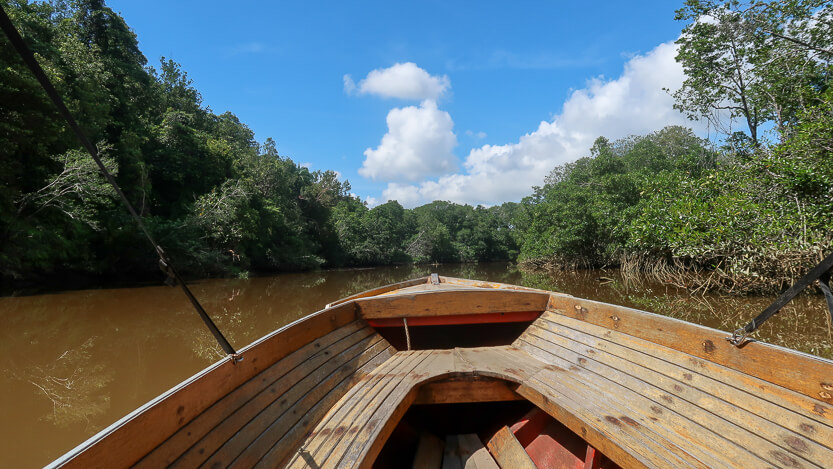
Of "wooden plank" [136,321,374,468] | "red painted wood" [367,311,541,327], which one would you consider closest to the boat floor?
"wooden plank" [136,321,374,468]

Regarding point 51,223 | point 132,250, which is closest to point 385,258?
point 132,250

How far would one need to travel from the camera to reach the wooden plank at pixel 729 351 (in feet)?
4.92

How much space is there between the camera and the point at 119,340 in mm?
5699

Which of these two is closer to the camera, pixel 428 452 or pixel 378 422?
pixel 378 422

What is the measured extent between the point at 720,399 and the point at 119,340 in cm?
766

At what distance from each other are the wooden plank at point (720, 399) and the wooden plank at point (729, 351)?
0.12 meters

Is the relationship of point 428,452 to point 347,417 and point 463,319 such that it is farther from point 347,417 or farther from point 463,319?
point 463,319

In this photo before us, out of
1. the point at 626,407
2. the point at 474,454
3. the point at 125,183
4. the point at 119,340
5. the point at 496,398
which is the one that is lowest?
the point at 119,340

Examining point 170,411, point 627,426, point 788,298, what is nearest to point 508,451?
point 627,426

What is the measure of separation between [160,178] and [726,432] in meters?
23.1

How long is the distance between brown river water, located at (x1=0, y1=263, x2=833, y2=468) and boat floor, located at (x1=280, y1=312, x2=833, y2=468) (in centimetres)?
272

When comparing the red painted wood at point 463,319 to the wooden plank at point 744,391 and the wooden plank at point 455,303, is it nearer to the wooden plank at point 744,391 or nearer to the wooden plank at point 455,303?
the wooden plank at point 455,303

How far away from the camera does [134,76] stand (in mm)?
20531

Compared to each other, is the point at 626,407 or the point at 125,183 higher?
the point at 125,183
